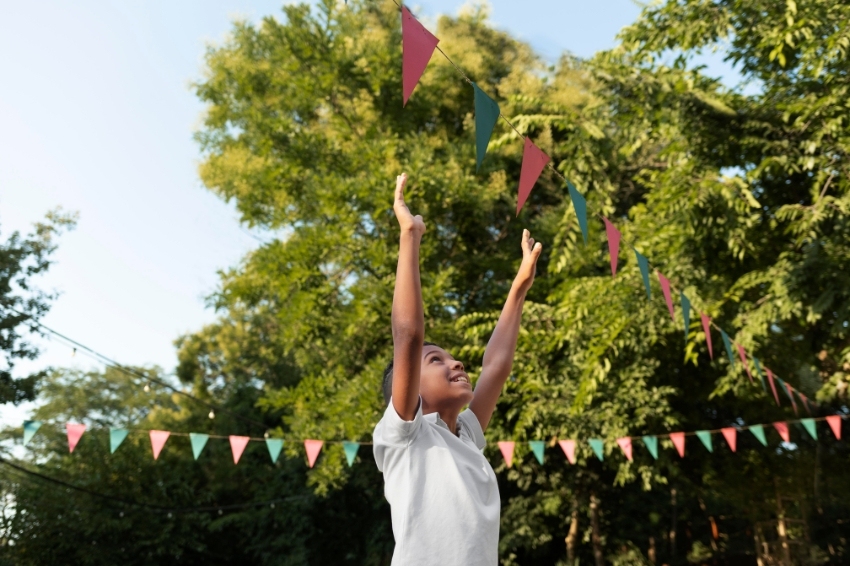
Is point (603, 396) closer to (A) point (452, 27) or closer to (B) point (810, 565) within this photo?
(B) point (810, 565)

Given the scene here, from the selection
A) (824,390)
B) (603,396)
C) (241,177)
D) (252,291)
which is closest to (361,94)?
(241,177)

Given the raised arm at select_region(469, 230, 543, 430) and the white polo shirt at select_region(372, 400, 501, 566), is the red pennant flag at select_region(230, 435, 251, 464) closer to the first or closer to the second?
the raised arm at select_region(469, 230, 543, 430)

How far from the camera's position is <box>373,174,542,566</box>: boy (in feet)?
4.96

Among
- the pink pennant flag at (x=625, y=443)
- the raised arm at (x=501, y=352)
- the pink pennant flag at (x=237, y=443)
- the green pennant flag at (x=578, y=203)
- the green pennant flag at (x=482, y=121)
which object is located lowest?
the raised arm at (x=501, y=352)

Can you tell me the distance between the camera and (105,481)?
14711 mm

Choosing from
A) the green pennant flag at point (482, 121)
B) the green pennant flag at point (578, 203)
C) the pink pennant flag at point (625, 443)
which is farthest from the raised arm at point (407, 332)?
the pink pennant flag at point (625, 443)

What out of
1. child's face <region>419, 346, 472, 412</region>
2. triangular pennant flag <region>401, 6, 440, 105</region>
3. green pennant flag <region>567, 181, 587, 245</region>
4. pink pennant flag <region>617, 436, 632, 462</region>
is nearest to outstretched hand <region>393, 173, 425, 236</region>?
child's face <region>419, 346, 472, 412</region>

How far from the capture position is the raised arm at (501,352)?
80.1 inches

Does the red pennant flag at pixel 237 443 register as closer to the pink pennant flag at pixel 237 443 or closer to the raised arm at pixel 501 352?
the pink pennant flag at pixel 237 443

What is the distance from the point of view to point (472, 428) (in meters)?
1.93

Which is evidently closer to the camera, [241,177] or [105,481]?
[241,177]

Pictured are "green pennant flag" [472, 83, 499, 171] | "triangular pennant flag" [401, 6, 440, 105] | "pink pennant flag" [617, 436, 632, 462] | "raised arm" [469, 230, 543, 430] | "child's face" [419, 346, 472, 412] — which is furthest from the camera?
"pink pennant flag" [617, 436, 632, 462]

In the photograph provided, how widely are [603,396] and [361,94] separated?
5.74 m

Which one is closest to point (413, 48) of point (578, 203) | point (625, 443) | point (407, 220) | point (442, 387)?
point (578, 203)
